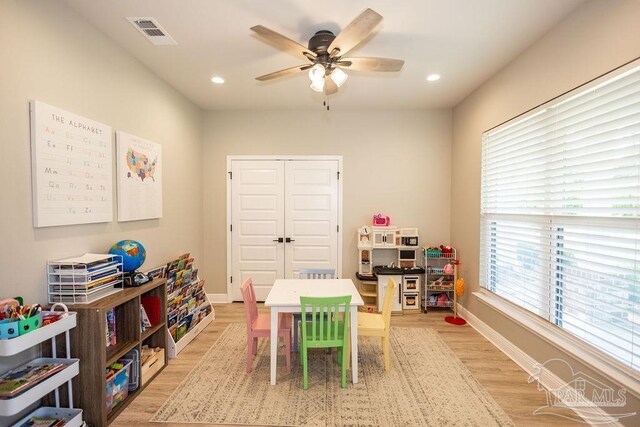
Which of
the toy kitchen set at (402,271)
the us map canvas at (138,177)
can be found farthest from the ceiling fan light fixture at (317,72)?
the toy kitchen set at (402,271)

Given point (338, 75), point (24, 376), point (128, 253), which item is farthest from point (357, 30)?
point (24, 376)

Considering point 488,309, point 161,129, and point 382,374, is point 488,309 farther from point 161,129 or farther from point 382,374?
point 161,129

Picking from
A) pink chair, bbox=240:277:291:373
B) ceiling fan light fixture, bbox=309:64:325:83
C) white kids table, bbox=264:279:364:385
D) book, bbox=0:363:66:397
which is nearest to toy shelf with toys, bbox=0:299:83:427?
book, bbox=0:363:66:397

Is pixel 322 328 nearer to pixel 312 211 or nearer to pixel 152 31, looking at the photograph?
pixel 312 211

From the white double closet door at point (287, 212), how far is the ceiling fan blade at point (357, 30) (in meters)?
Answer: 2.37

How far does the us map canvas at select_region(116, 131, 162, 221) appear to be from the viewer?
2.61 meters

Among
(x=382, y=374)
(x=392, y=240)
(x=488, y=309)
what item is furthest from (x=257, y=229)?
(x=488, y=309)

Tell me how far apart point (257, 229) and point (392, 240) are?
6.46 feet

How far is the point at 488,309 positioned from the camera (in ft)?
10.7

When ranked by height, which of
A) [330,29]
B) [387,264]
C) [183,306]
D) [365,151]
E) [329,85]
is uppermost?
[330,29]

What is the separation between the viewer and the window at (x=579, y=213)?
5.79 ft

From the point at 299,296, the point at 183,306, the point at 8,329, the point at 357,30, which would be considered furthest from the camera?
the point at 183,306

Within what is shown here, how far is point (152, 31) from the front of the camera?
2.39 metres

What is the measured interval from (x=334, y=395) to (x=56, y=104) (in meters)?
2.85
